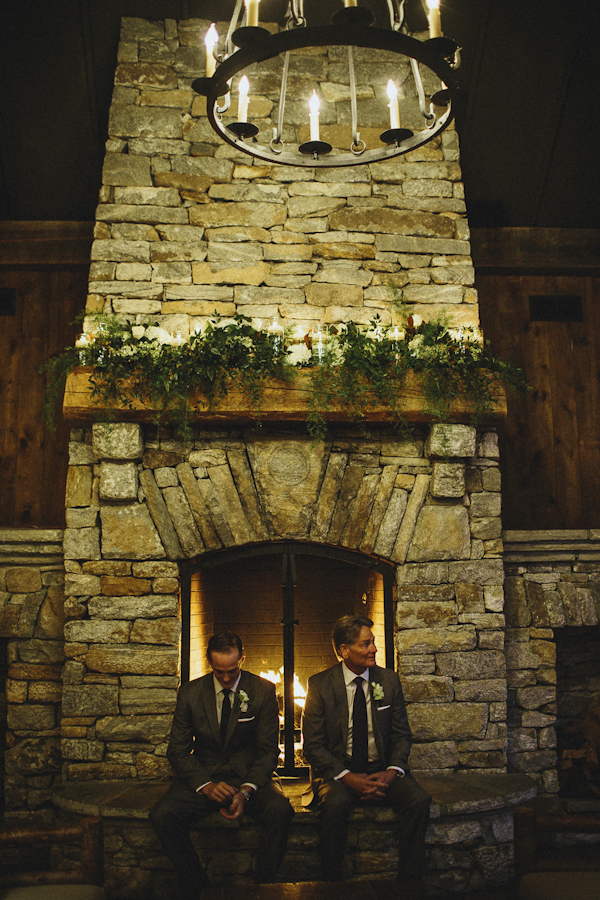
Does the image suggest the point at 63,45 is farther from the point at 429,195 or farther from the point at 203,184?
the point at 429,195

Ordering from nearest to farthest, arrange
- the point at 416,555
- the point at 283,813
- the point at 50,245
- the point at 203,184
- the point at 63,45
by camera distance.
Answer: the point at 283,813 → the point at 416,555 → the point at 203,184 → the point at 63,45 → the point at 50,245

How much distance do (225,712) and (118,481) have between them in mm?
1327

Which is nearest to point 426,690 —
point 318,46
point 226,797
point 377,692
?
point 377,692

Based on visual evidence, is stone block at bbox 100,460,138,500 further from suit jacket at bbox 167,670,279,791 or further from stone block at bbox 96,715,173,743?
stone block at bbox 96,715,173,743

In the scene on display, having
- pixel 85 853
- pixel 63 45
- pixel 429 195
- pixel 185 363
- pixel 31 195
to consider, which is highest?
pixel 63 45

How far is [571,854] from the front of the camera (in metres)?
3.68

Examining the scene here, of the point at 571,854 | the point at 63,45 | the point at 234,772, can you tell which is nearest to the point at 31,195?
the point at 63,45

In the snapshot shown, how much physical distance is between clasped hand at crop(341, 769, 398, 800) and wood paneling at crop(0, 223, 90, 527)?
8.53ft

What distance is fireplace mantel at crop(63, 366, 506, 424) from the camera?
3479 mm

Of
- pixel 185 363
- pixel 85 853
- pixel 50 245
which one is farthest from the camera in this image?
pixel 50 245

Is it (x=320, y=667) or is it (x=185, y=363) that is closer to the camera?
(x=185, y=363)

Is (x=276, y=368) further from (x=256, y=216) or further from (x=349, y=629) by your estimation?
(x=349, y=629)

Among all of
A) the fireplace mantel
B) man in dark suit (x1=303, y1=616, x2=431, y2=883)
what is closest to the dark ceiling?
the fireplace mantel

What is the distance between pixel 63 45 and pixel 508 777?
205 inches
